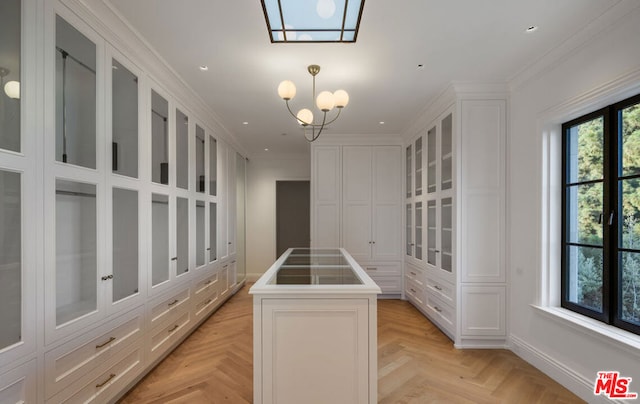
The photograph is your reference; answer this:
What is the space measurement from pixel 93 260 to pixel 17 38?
1.28 meters

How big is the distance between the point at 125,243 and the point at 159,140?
40.8 inches

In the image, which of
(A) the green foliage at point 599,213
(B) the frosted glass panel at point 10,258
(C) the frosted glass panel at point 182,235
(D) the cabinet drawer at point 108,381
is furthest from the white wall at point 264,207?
(B) the frosted glass panel at point 10,258

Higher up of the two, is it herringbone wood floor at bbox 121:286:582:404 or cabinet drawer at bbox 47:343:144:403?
cabinet drawer at bbox 47:343:144:403

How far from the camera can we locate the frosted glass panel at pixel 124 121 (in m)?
2.21

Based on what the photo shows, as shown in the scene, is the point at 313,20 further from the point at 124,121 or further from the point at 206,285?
the point at 206,285

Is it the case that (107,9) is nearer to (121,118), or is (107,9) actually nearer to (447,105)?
(121,118)

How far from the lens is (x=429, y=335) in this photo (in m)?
3.56

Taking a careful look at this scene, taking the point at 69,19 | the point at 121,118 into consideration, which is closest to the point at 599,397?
the point at 121,118

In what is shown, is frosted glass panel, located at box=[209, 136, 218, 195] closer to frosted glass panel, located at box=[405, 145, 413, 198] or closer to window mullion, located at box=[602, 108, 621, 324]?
frosted glass panel, located at box=[405, 145, 413, 198]

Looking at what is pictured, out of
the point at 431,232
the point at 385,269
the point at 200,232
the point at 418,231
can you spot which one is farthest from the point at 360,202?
the point at 200,232

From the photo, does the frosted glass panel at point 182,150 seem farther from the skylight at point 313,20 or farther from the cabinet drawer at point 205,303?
the skylight at point 313,20

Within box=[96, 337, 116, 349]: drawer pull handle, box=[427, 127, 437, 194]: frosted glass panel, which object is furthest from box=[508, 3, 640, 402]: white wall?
box=[96, 337, 116, 349]: drawer pull handle

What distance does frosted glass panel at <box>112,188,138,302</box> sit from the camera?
220 centimetres

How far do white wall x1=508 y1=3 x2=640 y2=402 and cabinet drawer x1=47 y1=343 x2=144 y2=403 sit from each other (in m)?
3.40
